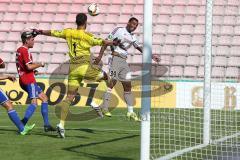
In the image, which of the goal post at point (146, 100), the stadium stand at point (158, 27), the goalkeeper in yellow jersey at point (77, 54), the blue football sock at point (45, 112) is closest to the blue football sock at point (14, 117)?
the blue football sock at point (45, 112)

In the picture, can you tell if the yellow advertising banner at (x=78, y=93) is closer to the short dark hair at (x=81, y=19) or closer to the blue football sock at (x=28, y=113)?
the blue football sock at (x=28, y=113)

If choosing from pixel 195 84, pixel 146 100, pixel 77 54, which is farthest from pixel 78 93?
pixel 146 100

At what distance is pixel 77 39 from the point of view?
1038 centimetres

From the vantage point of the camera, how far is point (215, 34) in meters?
23.0

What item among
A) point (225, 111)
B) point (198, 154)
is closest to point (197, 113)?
point (225, 111)

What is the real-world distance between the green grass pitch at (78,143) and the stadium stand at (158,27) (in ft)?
28.6

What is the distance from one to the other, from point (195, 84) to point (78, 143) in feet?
32.2

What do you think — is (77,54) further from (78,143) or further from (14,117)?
(78,143)

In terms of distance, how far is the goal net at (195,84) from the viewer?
9625 mm

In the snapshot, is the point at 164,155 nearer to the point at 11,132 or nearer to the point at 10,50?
the point at 11,132

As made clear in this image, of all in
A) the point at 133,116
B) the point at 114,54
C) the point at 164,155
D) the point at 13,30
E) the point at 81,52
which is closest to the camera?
the point at 164,155

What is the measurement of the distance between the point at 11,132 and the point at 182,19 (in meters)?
14.3

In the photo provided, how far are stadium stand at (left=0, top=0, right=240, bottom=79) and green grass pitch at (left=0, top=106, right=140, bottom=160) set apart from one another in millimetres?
8709

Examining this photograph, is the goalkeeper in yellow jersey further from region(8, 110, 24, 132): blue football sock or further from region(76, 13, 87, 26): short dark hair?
region(8, 110, 24, 132): blue football sock
